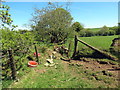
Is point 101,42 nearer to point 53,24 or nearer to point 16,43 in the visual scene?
point 53,24

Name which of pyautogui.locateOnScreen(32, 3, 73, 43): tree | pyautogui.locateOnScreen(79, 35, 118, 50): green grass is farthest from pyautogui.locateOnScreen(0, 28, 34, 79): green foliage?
pyautogui.locateOnScreen(32, 3, 73, 43): tree

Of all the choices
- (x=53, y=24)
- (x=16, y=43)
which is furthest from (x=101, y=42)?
(x=16, y=43)

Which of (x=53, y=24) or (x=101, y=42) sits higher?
(x=53, y=24)

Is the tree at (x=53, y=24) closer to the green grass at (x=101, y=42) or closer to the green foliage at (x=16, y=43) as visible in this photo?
the green grass at (x=101, y=42)

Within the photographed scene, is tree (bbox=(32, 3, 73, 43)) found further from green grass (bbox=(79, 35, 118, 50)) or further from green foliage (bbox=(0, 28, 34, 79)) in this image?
green foliage (bbox=(0, 28, 34, 79))

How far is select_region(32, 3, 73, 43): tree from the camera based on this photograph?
54.1 feet

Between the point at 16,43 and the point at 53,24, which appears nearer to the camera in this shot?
the point at 16,43

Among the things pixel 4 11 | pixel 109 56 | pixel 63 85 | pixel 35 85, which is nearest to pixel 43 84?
pixel 35 85

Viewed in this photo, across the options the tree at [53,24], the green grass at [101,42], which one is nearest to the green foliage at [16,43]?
the green grass at [101,42]

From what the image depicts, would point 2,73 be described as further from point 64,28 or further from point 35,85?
point 64,28

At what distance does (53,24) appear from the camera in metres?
16.5

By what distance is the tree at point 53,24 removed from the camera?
1650 cm

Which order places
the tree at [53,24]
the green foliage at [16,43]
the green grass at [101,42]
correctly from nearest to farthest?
the green foliage at [16,43], the green grass at [101,42], the tree at [53,24]

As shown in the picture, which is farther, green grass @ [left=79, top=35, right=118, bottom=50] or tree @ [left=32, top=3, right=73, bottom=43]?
tree @ [left=32, top=3, right=73, bottom=43]
